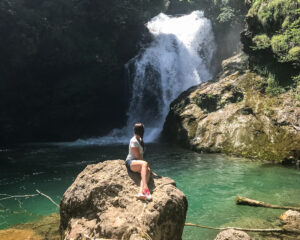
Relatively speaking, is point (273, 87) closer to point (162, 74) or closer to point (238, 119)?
point (238, 119)

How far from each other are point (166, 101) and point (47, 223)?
19.5 meters

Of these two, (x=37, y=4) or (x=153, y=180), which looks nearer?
(x=153, y=180)

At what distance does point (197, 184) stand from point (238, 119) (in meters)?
6.32

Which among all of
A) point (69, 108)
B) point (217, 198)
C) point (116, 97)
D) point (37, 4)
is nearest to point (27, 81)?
point (69, 108)

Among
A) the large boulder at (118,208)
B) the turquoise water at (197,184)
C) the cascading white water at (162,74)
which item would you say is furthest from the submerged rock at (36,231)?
the cascading white water at (162,74)

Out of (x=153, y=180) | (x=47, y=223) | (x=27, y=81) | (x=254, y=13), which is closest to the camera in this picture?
(x=153, y=180)

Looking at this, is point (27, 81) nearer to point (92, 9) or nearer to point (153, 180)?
point (92, 9)

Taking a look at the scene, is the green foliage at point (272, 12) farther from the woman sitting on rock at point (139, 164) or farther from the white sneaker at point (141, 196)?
the white sneaker at point (141, 196)

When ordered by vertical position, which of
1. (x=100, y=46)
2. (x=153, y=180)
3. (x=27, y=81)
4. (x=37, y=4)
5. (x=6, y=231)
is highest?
(x=37, y=4)

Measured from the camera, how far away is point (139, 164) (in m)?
4.73

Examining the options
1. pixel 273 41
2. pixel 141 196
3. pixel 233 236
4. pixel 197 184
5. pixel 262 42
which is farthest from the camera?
pixel 262 42

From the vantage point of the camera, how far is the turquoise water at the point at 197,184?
21.9 feet

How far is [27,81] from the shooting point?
23.2 metres

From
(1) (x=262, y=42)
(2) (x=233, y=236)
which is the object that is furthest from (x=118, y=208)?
(1) (x=262, y=42)
